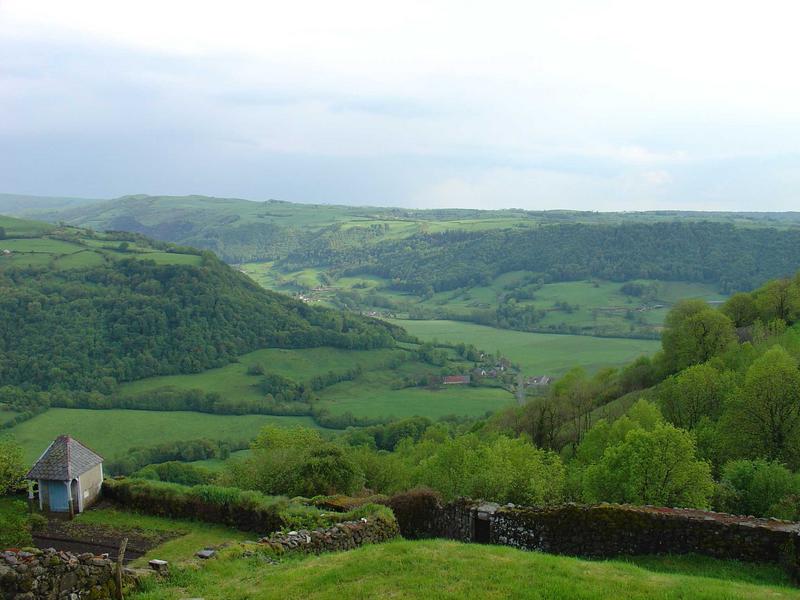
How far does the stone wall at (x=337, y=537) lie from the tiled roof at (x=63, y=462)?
11796mm

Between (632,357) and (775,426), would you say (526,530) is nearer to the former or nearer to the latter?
(775,426)

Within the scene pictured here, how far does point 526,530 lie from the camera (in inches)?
734

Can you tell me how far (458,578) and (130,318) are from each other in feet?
490

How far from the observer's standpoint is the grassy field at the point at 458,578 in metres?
12.7

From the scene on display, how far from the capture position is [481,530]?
19.5 meters

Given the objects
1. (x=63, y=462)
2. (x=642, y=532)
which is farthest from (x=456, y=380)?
(x=642, y=532)

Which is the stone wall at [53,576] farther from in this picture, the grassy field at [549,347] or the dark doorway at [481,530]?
the grassy field at [549,347]

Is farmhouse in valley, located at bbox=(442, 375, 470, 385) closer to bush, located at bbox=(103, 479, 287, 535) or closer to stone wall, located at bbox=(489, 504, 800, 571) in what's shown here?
bush, located at bbox=(103, 479, 287, 535)

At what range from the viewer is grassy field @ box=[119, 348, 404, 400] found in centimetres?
12900

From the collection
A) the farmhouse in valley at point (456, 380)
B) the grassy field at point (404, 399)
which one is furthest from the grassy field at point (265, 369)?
the farmhouse in valley at point (456, 380)

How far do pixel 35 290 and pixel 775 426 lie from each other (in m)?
153

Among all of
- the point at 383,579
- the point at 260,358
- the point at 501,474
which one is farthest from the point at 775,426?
the point at 260,358

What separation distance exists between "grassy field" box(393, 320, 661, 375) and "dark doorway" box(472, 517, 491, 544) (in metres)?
113

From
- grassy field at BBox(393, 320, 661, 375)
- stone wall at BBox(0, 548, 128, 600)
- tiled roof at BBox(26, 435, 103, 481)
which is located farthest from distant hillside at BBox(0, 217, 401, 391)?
stone wall at BBox(0, 548, 128, 600)
